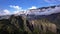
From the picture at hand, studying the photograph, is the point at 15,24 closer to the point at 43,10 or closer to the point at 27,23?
the point at 27,23

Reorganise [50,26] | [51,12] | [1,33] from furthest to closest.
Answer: [51,12] < [50,26] < [1,33]

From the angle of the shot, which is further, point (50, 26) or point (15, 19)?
point (50, 26)

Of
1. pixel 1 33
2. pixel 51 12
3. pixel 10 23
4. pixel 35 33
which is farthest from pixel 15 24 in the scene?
pixel 51 12

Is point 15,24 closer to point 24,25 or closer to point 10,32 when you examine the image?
point 24,25

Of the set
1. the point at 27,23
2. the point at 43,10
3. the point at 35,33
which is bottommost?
the point at 35,33

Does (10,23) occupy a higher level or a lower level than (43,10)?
lower

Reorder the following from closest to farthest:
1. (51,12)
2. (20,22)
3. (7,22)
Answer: (7,22) → (20,22) → (51,12)

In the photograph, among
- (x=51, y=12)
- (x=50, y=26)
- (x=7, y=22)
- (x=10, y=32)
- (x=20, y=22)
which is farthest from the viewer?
(x=51, y=12)

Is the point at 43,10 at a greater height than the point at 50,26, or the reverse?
the point at 43,10

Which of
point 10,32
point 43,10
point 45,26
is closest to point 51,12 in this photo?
point 43,10
